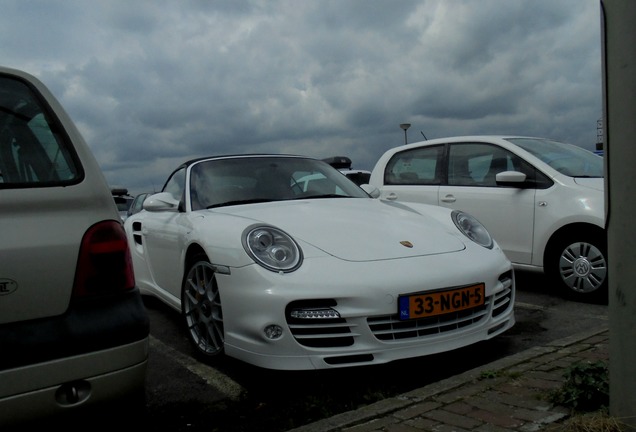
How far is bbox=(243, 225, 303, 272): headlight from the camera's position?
10.3 ft

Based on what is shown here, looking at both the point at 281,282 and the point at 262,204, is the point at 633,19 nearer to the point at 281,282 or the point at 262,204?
the point at 281,282

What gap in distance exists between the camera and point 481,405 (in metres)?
2.65

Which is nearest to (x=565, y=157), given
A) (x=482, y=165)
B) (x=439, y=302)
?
(x=482, y=165)

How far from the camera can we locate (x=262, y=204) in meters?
4.08

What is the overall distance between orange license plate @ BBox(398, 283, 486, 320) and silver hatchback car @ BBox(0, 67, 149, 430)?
1.42m

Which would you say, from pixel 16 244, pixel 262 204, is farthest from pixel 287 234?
pixel 16 244

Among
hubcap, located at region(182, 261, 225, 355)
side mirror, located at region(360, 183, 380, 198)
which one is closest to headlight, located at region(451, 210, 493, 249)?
side mirror, located at region(360, 183, 380, 198)

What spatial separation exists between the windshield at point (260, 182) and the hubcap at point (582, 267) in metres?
1.90

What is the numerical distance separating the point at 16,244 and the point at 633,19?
2164 mm

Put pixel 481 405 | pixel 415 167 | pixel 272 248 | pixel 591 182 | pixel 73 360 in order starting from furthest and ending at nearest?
pixel 415 167, pixel 591 182, pixel 272 248, pixel 481 405, pixel 73 360

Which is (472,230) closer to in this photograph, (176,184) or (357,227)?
(357,227)

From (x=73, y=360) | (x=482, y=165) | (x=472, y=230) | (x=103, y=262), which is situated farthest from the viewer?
(x=482, y=165)

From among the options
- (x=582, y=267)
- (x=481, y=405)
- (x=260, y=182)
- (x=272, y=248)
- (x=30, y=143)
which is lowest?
(x=481, y=405)

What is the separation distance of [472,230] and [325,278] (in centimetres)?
137
